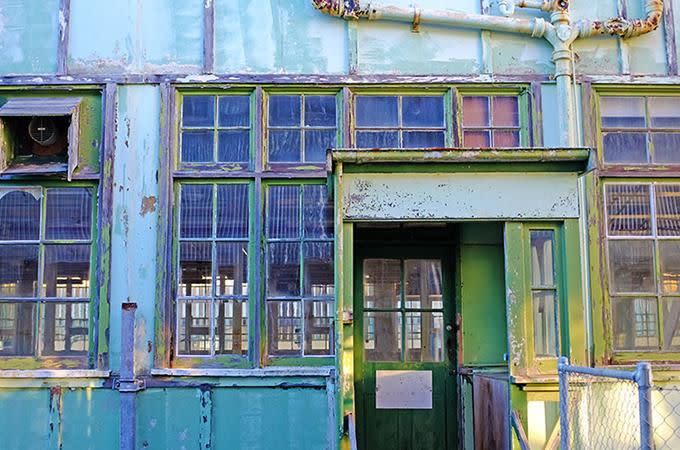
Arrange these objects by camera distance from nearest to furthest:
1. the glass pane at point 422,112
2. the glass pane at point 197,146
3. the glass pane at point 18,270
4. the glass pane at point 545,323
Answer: the glass pane at point 545,323 < the glass pane at point 18,270 < the glass pane at point 197,146 < the glass pane at point 422,112

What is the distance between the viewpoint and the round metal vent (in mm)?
7617

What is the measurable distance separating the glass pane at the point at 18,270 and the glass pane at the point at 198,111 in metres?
1.86

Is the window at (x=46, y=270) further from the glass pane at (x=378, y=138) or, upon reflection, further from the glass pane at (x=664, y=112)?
the glass pane at (x=664, y=112)

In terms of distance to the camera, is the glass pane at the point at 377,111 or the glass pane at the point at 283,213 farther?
the glass pane at the point at 377,111

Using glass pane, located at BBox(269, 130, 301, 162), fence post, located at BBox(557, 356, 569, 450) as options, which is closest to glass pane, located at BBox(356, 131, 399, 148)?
glass pane, located at BBox(269, 130, 301, 162)

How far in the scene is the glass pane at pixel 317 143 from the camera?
7.66 metres

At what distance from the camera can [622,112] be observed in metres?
7.77

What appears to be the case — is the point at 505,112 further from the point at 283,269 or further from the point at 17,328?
the point at 17,328

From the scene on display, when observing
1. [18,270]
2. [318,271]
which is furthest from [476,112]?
[18,270]

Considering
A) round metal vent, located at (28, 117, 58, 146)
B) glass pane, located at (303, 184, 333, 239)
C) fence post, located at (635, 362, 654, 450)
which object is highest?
round metal vent, located at (28, 117, 58, 146)

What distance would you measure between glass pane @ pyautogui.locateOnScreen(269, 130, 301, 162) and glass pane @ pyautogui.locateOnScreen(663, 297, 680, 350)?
372cm

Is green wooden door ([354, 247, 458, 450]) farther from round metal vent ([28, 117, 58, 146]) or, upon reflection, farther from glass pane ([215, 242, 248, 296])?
round metal vent ([28, 117, 58, 146])

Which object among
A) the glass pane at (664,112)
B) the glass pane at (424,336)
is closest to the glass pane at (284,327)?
the glass pane at (424,336)

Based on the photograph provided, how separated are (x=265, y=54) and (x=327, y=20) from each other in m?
0.69
